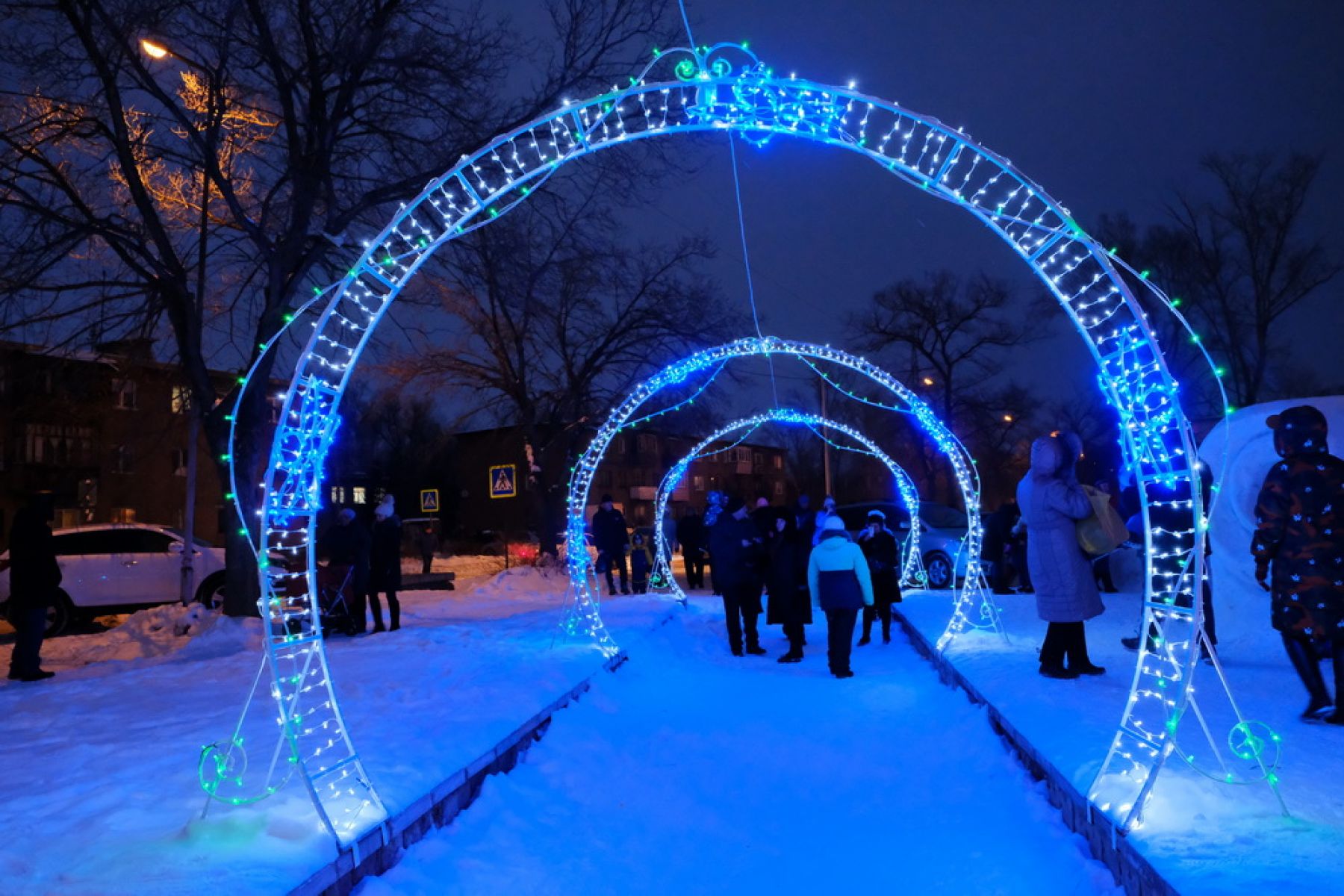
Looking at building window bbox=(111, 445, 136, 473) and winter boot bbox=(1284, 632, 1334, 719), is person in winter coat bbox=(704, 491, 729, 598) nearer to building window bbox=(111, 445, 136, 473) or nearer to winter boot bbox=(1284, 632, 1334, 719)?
winter boot bbox=(1284, 632, 1334, 719)

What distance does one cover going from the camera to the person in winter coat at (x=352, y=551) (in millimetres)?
13469

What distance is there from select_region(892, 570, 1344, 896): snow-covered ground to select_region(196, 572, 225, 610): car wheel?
14.2 m

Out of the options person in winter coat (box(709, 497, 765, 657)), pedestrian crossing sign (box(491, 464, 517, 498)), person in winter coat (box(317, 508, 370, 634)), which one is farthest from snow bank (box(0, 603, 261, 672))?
pedestrian crossing sign (box(491, 464, 517, 498))

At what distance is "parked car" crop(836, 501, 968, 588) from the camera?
20.6 m

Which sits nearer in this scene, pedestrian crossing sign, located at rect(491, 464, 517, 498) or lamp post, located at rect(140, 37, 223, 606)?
lamp post, located at rect(140, 37, 223, 606)

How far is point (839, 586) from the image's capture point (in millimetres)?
10711

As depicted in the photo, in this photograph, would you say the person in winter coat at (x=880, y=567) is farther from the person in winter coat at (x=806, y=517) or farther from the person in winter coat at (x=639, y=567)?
the person in winter coat at (x=639, y=567)

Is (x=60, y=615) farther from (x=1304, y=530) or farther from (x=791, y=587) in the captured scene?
(x=1304, y=530)

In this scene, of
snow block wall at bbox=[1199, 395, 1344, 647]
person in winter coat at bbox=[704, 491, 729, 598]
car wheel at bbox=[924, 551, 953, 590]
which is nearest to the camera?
snow block wall at bbox=[1199, 395, 1344, 647]

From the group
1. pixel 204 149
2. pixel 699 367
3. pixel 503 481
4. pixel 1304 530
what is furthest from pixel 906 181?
pixel 503 481

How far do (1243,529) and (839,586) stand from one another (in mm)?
3795

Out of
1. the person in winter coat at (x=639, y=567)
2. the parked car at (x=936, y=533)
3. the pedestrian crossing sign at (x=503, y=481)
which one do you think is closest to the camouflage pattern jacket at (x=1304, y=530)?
the parked car at (x=936, y=533)

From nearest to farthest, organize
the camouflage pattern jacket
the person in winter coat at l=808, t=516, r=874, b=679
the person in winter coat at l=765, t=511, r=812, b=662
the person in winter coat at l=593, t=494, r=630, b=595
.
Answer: the camouflage pattern jacket
the person in winter coat at l=808, t=516, r=874, b=679
the person in winter coat at l=765, t=511, r=812, b=662
the person in winter coat at l=593, t=494, r=630, b=595

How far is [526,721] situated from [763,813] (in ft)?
6.44
